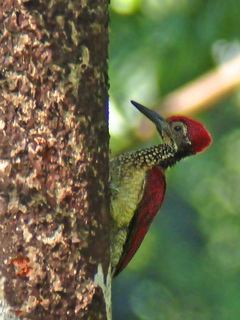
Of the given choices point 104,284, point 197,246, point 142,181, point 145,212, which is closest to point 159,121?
point 142,181

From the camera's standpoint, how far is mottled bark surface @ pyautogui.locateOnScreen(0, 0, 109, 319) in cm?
402

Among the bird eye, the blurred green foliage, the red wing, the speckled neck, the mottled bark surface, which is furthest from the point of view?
the blurred green foliage

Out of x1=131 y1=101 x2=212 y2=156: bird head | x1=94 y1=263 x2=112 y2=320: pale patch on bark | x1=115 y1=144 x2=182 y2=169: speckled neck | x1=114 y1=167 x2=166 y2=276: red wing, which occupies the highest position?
x1=131 y1=101 x2=212 y2=156: bird head

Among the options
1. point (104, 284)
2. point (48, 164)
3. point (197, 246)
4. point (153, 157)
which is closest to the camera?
point (48, 164)

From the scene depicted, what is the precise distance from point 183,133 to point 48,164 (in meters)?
1.77

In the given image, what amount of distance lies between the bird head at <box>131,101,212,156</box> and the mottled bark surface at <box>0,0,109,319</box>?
148 centimetres

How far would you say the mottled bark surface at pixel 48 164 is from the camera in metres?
4.02

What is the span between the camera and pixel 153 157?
18.7ft

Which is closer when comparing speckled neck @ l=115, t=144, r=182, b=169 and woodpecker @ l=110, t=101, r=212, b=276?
woodpecker @ l=110, t=101, r=212, b=276

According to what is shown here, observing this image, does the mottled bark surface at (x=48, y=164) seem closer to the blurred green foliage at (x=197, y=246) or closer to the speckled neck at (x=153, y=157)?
the speckled neck at (x=153, y=157)

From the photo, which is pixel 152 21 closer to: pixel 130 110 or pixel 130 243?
pixel 130 110

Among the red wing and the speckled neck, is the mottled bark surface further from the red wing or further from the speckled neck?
the speckled neck

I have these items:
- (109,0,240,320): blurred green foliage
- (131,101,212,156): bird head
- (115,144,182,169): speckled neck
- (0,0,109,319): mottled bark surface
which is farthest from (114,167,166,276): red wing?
(109,0,240,320): blurred green foliage

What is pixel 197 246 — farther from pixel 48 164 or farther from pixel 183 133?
pixel 48 164
